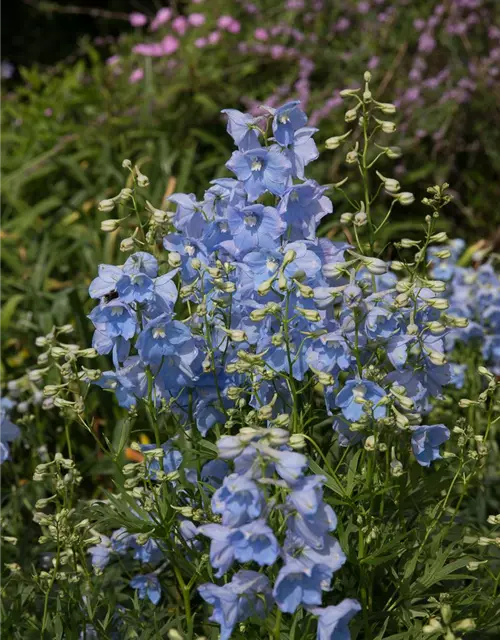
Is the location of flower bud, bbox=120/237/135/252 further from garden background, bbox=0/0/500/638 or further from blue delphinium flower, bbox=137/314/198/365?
garden background, bbox=0/0/500/638

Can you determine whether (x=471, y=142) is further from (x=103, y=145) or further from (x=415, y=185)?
(x=103, y=145)

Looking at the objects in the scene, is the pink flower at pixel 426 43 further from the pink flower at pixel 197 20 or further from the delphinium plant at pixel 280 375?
the delphinium plant at pixel 280 375

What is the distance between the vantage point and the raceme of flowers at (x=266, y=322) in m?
1.62

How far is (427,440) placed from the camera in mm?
1779

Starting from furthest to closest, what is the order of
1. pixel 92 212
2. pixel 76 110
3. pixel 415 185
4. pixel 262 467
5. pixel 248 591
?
1. pixel 76 110
2. pixel 415 185
3. pixel 92 212
4. pixel 248 591
5. pixel 262 467

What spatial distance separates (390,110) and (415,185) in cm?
309

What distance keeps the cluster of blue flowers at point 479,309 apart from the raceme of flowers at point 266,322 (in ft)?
3.91

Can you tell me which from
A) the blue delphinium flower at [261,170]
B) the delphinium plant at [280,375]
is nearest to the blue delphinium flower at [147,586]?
the delphinium plant at [280,375]

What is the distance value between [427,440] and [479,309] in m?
1.43

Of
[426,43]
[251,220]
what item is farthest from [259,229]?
[426,43]

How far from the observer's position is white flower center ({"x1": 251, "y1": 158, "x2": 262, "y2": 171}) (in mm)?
1687

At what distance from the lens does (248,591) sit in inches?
55.2

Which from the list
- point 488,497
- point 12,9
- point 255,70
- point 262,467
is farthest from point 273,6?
point 262,467

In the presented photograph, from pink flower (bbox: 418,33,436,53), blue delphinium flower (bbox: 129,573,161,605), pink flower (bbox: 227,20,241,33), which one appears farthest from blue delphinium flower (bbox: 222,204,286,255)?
pink flower (bbox: 227,20,241,33)
